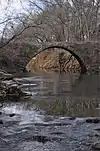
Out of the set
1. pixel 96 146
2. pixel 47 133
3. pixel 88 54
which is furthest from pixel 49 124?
pixel 88 54

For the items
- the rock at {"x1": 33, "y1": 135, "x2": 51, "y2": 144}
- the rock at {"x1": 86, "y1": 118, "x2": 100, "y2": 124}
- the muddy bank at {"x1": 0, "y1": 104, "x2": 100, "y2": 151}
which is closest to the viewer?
the muddy bank at {"x1": 0, "y1": 104, "x2": 100, "y2": 151}

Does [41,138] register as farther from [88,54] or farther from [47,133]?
[88,54]

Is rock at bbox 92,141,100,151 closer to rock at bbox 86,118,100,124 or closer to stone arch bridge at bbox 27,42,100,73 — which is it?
rock at bbox 86,118,100,124

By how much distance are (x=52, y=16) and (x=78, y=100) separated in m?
28.8

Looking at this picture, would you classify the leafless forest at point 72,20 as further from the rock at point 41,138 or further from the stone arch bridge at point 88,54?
the rock at point 41,138

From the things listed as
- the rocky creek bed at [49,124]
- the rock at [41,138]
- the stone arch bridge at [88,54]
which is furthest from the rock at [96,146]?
the stone arch bridge at [88,54]

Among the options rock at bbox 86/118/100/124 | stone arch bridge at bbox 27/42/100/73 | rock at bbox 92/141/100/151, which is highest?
stone arch bridge at bbox 27/42/100/73

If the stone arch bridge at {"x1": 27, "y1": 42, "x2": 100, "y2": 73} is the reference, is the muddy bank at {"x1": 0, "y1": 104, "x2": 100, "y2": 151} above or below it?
below

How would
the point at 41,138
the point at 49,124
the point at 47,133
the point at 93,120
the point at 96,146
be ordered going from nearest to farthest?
the point at 96,146
the point at 41,138
the point at 47,133
the point at 49,124
the point at 93,120

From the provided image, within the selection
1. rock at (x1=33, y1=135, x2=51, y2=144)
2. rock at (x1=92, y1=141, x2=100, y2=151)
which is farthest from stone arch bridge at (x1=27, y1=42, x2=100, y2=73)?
rock at (x1=92, y1=141, x2=100, y2=151)

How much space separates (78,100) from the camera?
16594 mm

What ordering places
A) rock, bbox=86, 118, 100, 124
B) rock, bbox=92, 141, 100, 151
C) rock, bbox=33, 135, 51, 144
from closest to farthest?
rock, bbox=92, 141, 100, 151 < rock, bbox=33, 135, 51, 144 < rock, bbox=86, 118, 100, 124

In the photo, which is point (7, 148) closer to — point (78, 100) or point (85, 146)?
point (85, 146)

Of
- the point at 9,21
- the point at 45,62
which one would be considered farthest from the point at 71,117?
the point at 45,62
